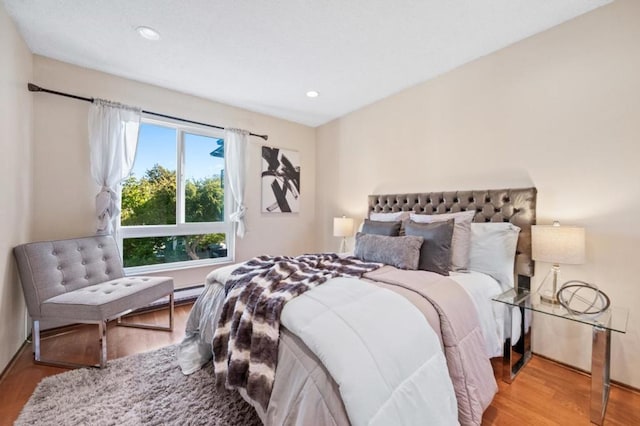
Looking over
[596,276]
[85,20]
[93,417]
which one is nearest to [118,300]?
[93,417]

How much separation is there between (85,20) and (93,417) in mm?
2686

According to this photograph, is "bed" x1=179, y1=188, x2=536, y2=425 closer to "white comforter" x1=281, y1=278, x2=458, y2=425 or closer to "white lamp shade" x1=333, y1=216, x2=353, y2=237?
"white comforter" x1=281, y1=278, x2=458, y2=425

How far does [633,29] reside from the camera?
67.1 inches

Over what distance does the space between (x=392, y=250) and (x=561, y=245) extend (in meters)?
1.09

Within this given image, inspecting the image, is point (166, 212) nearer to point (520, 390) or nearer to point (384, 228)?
point (384, 228)

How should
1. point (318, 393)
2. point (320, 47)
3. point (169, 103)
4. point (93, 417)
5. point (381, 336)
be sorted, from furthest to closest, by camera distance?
point (169, 103)
point (320, 47)
point (93, 417)
point (381, 336)
point (318, 393)

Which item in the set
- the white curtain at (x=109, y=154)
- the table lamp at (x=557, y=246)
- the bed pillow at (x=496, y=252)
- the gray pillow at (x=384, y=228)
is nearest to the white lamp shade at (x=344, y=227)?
the gray pillow at (x=384, y=228)

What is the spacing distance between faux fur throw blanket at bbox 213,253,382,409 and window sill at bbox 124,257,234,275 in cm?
172

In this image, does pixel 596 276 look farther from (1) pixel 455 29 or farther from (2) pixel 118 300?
(2) pixel 118 300

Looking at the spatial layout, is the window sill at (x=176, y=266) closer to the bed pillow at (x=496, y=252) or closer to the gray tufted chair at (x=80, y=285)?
the gray tufted chair at (x=80, y=285)

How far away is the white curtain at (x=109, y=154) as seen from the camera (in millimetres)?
2566

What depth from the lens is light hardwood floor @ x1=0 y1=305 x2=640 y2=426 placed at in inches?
58.1

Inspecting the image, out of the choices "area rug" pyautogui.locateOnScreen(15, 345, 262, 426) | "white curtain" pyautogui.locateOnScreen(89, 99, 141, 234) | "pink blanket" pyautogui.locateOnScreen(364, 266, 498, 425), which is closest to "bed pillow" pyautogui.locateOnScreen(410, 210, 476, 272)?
"pink blanket" pyautogui.locateOnScreen(364, 266, 498, 425)

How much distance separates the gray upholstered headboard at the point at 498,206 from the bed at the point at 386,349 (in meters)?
0.25
